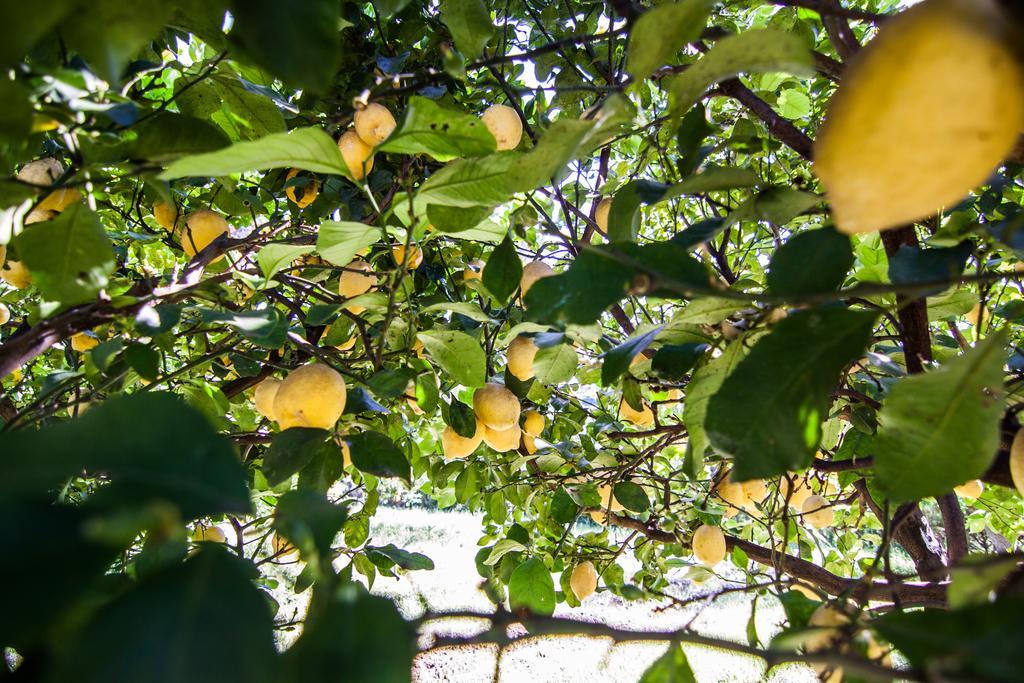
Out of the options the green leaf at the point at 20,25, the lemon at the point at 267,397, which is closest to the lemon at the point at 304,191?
the lemon at the point at 267,397

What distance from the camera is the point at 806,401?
424 millimetres

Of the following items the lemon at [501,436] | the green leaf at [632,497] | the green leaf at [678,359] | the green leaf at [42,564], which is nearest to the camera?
the green leaf at [42,564]

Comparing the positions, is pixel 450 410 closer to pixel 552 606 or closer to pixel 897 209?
pixel 552 606

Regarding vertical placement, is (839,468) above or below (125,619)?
Answer: above

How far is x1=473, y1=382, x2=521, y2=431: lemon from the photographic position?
1.11 meters

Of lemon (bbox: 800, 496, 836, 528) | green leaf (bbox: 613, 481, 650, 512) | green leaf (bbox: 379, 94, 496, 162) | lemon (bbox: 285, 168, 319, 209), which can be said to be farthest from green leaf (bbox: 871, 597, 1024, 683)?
lemon (bbox: 800, 496, 836, 528)

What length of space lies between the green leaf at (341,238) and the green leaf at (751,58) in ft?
1.38

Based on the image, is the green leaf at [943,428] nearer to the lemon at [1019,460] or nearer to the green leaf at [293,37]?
the lemon at [1019,460]

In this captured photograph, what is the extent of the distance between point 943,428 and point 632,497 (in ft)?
3.03

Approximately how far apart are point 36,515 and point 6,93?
0.25 m

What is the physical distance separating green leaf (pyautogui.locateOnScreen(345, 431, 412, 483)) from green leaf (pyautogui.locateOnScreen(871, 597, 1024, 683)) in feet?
1.91

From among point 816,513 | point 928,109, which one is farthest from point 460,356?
point 816,513

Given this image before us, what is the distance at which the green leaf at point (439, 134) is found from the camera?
21.2 inches

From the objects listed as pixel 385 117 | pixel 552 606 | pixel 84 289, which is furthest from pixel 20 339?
pixel 552 606
